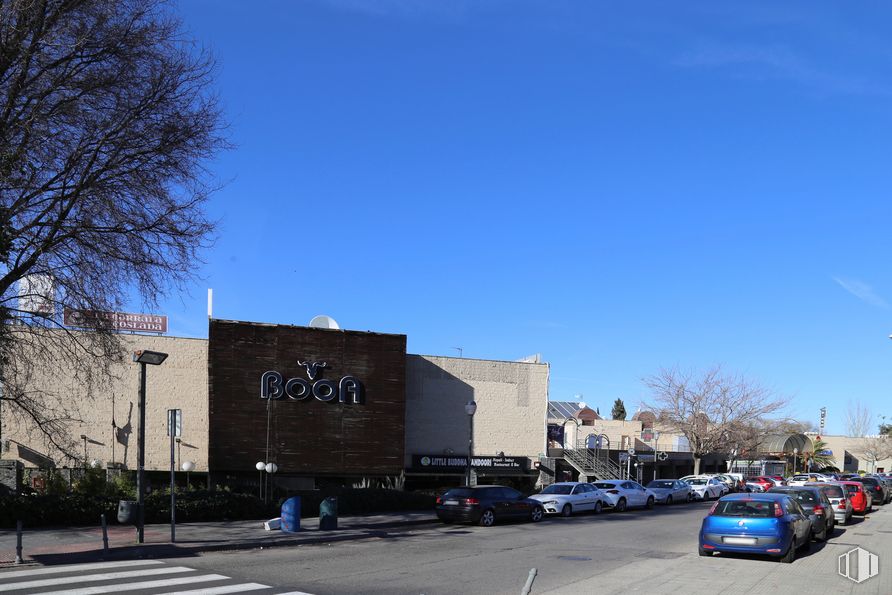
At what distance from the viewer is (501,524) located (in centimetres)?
2628

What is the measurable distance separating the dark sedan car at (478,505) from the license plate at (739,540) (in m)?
9.61

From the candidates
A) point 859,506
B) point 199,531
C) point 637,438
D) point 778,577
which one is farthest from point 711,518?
point 637,438

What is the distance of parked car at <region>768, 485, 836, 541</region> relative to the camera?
69.2 feet

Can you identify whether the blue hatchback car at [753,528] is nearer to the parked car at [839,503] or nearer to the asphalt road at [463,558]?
the asphalt road at [463,558]

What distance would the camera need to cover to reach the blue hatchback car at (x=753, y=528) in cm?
1680

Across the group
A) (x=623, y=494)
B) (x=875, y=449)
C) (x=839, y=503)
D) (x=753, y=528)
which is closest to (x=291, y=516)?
(x=753, y=528)

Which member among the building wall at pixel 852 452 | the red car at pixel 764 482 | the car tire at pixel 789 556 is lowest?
the building wall at pixel 852 452

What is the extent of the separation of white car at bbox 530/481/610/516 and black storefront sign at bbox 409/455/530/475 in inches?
299

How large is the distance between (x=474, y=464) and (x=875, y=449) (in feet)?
290

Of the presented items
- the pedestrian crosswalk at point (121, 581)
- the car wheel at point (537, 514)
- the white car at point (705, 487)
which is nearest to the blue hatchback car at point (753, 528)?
the pedestrian crosswalk at point (121, 581)

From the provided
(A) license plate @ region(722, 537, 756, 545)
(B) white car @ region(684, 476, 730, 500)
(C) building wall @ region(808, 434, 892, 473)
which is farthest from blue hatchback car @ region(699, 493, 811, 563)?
(C) building wall @ region(808, 434, 892, 473)

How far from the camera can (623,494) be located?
33844 millimetres

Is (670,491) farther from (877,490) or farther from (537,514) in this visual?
(537,514)

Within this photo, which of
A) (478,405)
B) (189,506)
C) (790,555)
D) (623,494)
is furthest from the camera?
(478,405)
